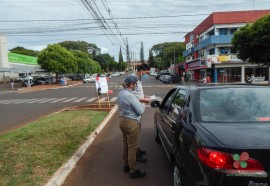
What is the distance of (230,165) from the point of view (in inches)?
116

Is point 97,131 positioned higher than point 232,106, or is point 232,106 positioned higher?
point 232,106

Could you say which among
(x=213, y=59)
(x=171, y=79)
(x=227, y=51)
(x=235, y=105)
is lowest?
(x=171, y=79)

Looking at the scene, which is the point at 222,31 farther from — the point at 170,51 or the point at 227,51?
the point at 170,51

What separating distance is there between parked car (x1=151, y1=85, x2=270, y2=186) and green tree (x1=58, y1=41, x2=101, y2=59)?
386ft

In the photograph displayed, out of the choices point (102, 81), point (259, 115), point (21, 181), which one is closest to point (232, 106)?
point (259, 115)

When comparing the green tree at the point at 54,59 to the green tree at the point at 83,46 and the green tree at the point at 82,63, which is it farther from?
the green tree at the point at 83,46

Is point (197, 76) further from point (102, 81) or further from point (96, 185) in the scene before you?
point (96, 185)

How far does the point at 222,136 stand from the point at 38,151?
15.1 feet

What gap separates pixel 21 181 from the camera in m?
4.82

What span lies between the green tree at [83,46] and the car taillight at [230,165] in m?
119

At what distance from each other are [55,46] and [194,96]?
184 feet

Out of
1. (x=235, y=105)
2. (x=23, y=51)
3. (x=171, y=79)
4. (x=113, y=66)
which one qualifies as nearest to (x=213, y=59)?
(x=171, y=79)

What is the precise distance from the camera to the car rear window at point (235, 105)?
3.78 meters

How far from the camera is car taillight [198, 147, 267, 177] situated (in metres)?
2.91
